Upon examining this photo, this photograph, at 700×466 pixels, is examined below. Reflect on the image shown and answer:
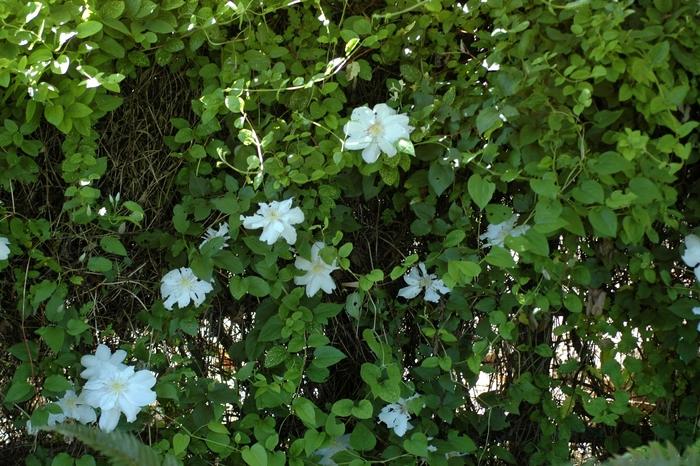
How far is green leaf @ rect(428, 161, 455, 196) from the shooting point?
81.3 inches

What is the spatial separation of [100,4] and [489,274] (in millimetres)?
1107

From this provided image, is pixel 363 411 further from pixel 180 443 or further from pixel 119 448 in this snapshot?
pixel 119 448

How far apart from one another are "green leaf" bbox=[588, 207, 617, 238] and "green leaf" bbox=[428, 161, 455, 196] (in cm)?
33

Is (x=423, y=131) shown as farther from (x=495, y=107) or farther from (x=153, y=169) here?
(x=153, y=169)

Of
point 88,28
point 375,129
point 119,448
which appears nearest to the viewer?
point 119,448

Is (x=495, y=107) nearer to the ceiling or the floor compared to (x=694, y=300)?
nearer to the ceiling

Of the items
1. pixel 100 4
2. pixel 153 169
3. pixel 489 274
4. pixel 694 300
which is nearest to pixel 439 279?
pixel 489 274

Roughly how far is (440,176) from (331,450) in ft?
2.40

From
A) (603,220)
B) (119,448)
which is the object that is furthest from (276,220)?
(119,448)

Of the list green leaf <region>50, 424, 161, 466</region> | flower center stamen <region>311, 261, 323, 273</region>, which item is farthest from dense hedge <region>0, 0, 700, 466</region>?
green leaf <region>50, 424, 161, 466</region>

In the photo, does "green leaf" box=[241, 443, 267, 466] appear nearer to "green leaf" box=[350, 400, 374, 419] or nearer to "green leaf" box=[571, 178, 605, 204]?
"green leaf" box=[350, 400, 374, 419]

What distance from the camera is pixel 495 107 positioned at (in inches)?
77.5

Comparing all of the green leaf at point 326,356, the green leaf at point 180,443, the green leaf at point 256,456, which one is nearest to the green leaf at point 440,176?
the green leaf at point 326,356

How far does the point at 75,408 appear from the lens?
215 cm
